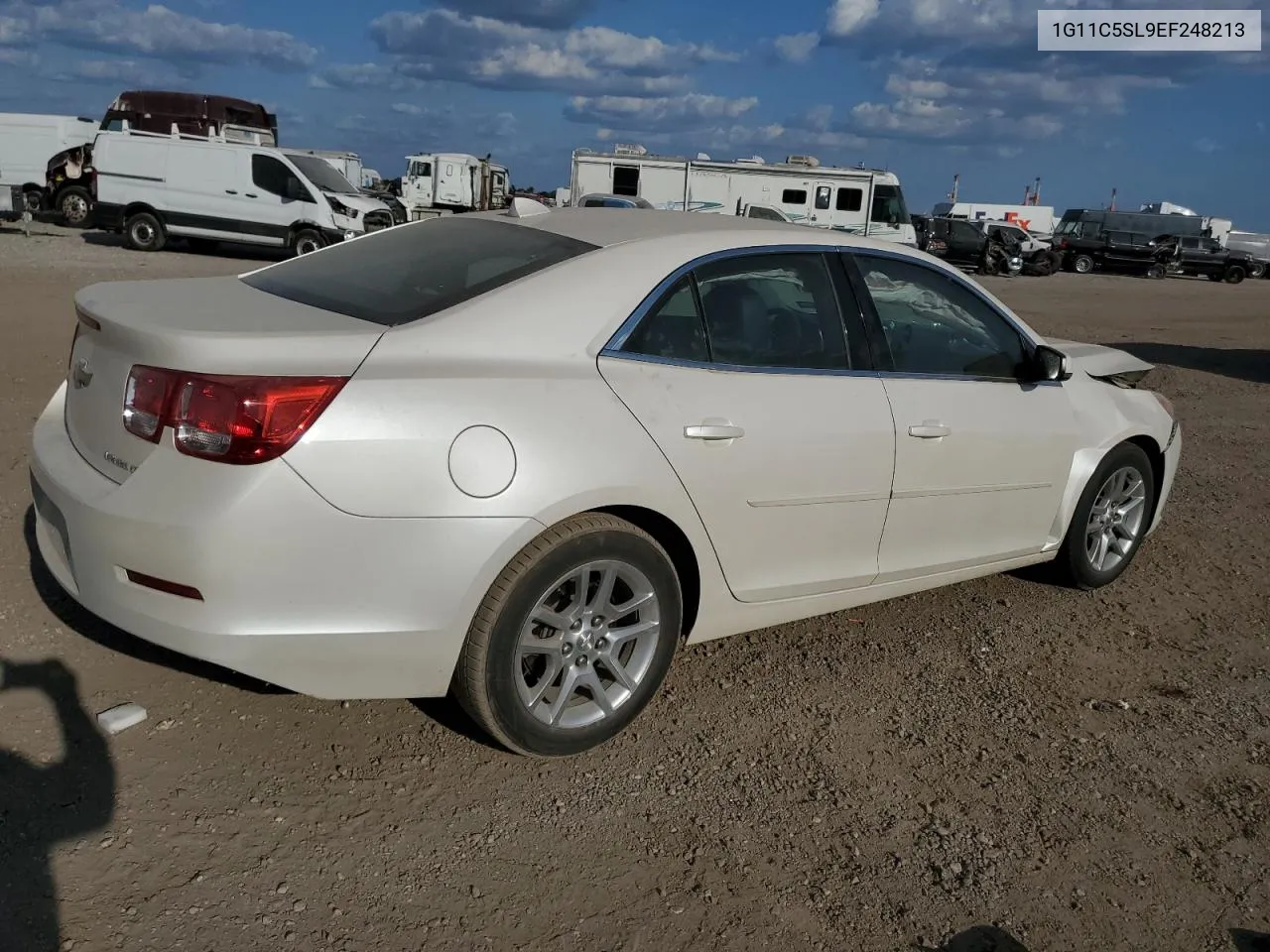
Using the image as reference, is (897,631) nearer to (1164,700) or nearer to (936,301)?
(1164,700)

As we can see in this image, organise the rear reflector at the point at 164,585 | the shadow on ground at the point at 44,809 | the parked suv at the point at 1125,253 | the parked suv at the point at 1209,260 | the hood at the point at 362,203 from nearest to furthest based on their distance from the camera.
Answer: the shadow on ground at the point at 44,809 < the rear reflector at the point at 164,585 < the hood at the point at 362,203 < the parked suv at the point at 1125,253 < the parked suv at the point at 1209,260

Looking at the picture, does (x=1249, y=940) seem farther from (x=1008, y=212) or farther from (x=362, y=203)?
(x=1008, y=212)

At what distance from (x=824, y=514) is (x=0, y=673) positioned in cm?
268

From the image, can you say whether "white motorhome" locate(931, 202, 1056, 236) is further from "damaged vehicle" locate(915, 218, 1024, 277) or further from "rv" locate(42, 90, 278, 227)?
"rv" locate(42, 90, 278, 227)

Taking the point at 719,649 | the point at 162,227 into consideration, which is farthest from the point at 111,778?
the point at 162,227

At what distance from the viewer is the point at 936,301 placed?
4148 millimetres

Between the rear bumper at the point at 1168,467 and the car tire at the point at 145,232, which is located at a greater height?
the rear bumper at the point at 1168,467

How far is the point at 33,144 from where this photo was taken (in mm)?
26016

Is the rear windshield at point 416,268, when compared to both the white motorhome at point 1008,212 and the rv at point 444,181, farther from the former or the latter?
the white motorhome at point 1008,212

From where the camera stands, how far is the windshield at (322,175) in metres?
20.0

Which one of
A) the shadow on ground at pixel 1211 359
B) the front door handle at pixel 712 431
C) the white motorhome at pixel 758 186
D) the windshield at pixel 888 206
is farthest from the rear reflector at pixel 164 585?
the windshield at pixel 888 206

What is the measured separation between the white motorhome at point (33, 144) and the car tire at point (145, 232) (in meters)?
7.65

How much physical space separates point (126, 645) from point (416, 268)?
161cm

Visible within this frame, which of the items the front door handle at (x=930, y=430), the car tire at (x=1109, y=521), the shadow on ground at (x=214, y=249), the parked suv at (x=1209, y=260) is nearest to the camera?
the front door handle at (x=930, y=430)
